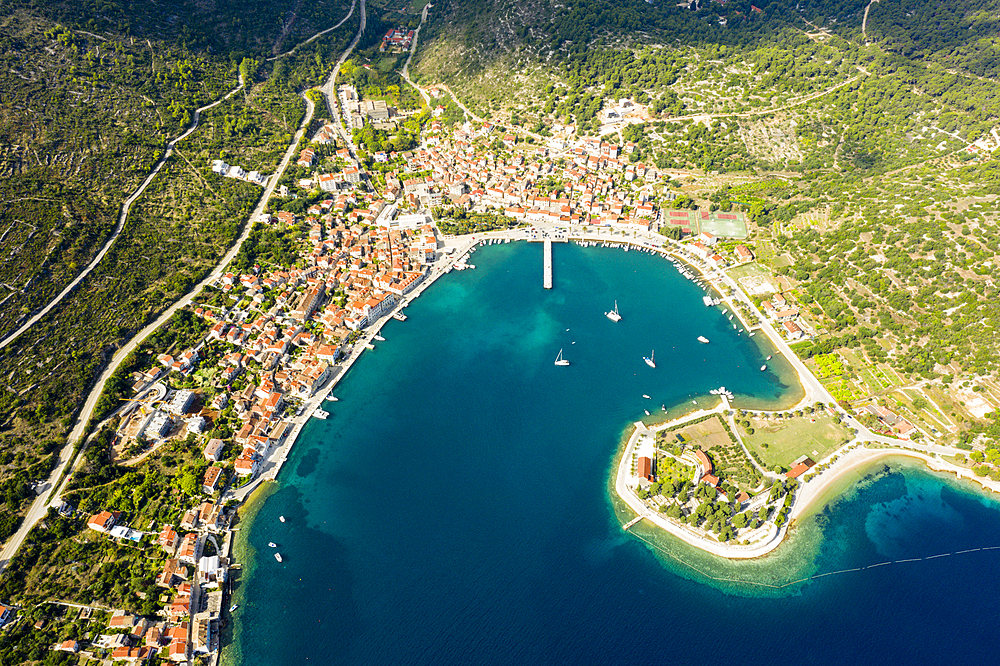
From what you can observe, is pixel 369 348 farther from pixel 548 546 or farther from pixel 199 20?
pixel 199 20

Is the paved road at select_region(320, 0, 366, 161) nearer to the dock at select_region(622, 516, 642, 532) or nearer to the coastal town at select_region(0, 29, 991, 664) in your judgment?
the coastal town at select_region(0, 29, 991, 664)

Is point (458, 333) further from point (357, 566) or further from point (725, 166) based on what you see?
point (725, 166)

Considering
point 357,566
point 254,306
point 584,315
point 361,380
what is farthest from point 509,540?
point 254,306

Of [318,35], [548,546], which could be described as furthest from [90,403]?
[318,35]

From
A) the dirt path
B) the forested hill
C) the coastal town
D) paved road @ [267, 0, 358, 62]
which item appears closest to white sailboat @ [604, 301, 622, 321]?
the coastal town

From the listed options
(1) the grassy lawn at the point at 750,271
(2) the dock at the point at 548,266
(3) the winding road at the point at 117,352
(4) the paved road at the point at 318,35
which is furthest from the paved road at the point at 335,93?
(1) the grassy lawn at the point at 750,271

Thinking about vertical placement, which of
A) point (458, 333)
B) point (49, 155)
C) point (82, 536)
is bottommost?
point (82, 536)
